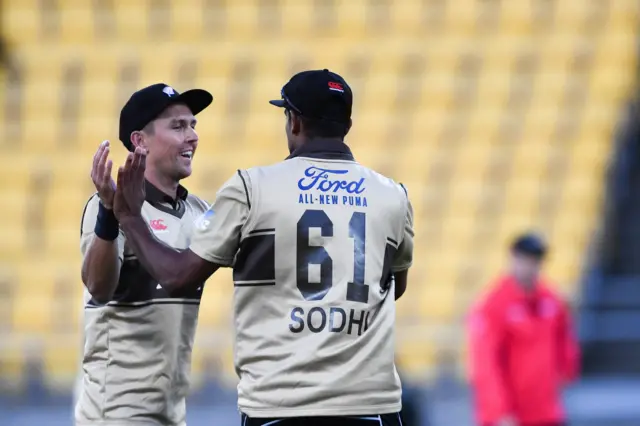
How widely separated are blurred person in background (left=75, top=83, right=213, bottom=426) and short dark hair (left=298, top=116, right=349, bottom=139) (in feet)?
2.16

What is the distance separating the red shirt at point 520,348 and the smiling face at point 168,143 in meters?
4.18

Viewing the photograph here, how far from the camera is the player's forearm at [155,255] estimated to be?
3.99 meters

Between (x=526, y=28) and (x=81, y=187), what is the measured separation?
15.3ft

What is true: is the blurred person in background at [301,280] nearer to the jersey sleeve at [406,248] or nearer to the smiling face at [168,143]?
the jersey sleeve at [406,248]

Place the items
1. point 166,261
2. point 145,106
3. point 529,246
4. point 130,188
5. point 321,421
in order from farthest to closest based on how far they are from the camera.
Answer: point 529,246 < point 145,106 < point 130,188 < point 166,261 < point 321,421

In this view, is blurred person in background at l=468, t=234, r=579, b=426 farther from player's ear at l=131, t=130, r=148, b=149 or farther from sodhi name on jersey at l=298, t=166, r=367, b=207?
sodhi name on jersey at l=298, t=166, r=367, b=207

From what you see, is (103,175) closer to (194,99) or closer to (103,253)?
(103,253)

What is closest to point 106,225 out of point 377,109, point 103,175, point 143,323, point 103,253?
point 103,253

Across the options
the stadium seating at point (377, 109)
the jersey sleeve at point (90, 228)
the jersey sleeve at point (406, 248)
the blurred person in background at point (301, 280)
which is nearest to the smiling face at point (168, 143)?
the jersey sleeve at point (90, 228)

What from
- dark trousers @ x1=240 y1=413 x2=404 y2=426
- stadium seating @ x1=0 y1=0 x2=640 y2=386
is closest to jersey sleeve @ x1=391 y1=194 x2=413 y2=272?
dark trousers @ x1=240 y1=413 x2=404 y2=426

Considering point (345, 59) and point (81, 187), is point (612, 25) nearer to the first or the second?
point (345, 59)

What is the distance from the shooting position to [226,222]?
12.9 feet

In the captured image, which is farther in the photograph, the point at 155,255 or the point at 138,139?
the point at 138,139

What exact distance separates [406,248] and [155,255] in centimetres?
84
